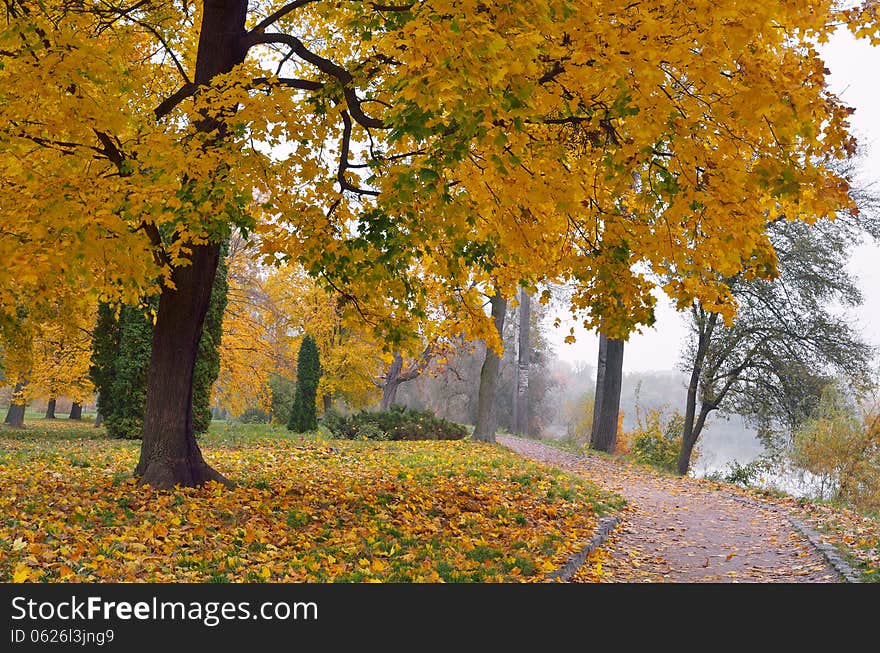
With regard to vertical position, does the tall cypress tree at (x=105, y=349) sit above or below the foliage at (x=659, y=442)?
above

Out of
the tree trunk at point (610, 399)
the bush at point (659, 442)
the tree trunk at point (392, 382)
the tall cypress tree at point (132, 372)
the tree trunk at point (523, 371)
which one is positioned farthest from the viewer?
the tree trunk at point (523, 371)

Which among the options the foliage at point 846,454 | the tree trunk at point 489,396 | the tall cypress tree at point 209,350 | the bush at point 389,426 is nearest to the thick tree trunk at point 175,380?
the tall cypress tree at point 209,350

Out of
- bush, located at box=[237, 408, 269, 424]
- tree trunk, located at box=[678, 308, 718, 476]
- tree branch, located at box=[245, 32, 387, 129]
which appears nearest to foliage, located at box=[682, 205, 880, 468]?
tree trunk, located at box=[678, 308, 718, 476]

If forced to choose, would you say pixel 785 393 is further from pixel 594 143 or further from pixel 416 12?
pixel 416 12

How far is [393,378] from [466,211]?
21.8 metres

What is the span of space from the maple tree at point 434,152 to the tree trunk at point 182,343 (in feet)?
0.08

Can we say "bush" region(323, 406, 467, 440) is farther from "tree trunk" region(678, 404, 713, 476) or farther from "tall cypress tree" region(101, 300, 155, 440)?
"tree trunk" region(678, 404, 713, 476)

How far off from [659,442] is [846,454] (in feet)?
25.6

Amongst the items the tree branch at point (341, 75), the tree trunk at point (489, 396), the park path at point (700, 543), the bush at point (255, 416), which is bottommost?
the bush at point (255, 416)

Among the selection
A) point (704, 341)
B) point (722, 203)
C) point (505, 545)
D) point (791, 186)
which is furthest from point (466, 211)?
point (704, 341)

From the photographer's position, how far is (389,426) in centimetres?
1767

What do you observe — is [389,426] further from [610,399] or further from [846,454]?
[846,454]

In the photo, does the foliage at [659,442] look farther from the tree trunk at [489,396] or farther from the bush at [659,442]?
the tree trunk at [489,396]

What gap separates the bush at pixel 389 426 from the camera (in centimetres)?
1741
